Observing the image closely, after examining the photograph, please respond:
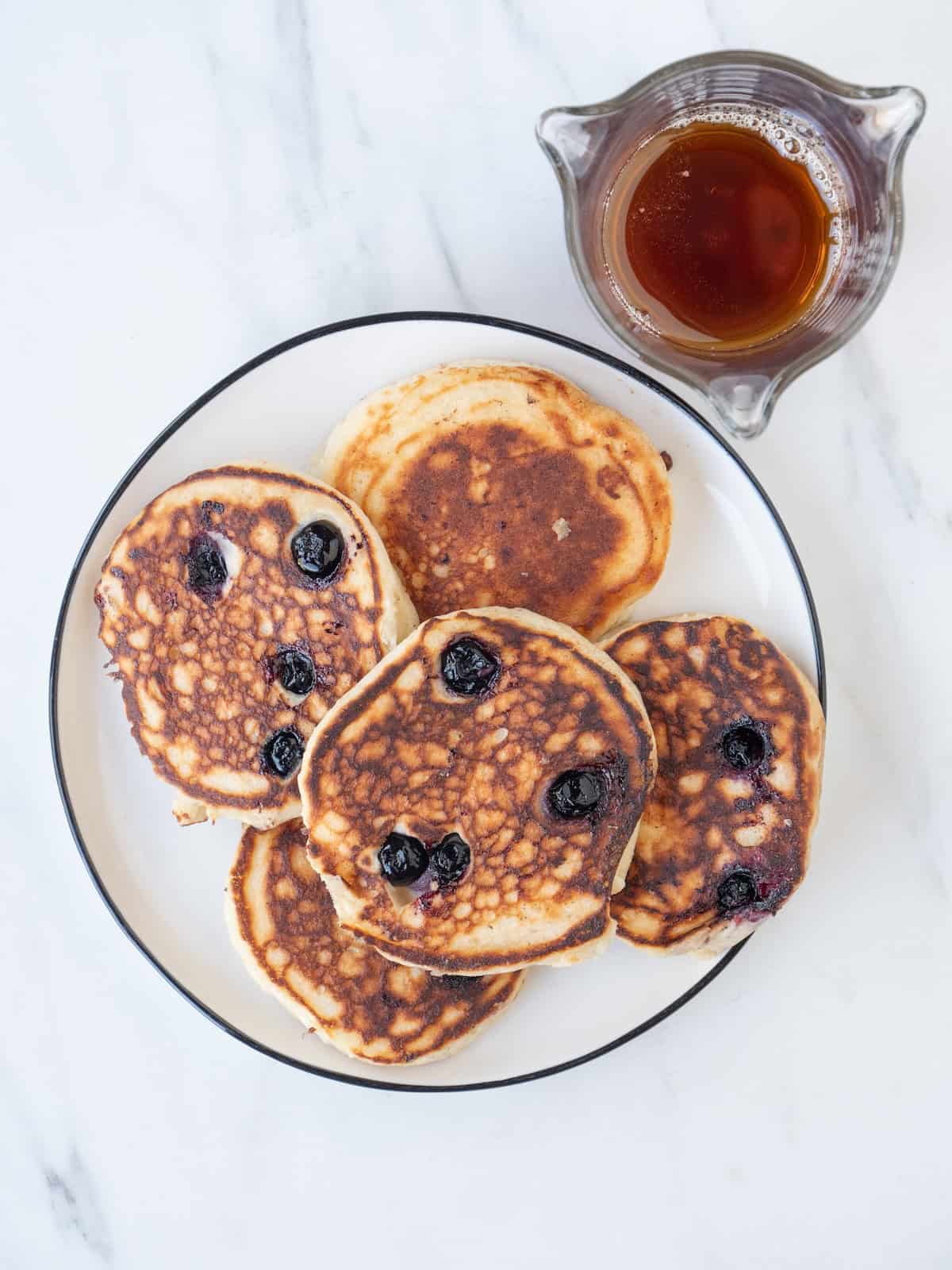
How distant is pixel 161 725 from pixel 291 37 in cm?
140

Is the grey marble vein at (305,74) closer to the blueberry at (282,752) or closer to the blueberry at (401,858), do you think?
the blueberry at (282,752)

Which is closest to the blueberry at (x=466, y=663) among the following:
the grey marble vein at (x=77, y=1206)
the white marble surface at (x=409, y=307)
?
the white marble surface at (x=409, y=307)

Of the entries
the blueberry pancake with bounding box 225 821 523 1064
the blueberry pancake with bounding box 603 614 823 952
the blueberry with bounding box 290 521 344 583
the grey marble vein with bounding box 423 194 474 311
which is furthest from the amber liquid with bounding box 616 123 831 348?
the blueberry pancake with bounding box 225 821 523 1064

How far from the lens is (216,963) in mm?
2234

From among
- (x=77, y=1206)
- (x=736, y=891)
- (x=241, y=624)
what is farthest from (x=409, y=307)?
(x=77, y=1206)

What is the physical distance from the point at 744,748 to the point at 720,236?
916 millimetres

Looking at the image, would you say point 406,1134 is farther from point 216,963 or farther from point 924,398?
point 924,398

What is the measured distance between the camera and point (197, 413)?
2.09 meters

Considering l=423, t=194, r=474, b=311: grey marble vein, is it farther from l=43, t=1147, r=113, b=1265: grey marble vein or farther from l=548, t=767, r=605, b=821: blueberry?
l=43, t=1147, r=113, b=1265: grey marble vein

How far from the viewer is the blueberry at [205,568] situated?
205cm

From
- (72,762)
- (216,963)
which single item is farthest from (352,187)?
(216,963)

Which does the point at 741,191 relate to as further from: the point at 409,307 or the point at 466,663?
the point at 466,663

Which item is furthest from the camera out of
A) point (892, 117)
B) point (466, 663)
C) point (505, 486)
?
point (505, 486)

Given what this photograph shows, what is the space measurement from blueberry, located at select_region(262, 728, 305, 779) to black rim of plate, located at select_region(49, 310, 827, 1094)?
429 millimetres
